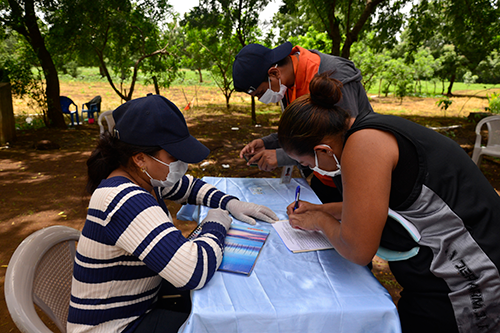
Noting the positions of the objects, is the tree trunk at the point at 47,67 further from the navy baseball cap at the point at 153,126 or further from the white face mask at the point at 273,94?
the navy baseball cap at the point at 153,126

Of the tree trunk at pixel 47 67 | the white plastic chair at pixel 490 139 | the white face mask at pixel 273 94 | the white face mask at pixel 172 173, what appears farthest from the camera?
the tree trunk at pixel 47 67

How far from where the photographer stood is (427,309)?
112 cm

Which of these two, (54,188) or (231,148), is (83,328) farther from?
(231,148)

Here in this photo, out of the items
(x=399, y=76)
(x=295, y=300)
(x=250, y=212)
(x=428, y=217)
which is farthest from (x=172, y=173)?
(x=399, y=76)

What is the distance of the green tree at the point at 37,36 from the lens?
668 cm

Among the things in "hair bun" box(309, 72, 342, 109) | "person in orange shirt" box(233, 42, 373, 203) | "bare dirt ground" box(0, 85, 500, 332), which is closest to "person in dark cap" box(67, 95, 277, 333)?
"bare dirt ground" box(0, 85, 500, 332)

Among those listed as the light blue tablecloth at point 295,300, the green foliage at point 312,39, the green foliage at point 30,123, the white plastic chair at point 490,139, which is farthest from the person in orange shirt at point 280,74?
the green foliage at point 312,39

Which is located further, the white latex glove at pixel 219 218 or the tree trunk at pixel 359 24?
the tree trunk at pixel 359 24

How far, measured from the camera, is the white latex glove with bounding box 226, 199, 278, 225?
1.75 m

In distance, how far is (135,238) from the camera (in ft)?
3.70

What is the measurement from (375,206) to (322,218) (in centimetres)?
42

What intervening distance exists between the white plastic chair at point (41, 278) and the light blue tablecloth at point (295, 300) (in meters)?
0.54

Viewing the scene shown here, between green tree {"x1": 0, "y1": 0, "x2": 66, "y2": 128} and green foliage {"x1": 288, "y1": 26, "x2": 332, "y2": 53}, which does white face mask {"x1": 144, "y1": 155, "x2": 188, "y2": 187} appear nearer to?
green tree {"x1": 0, "y1": 0, "x2": 66, "y2": 128}

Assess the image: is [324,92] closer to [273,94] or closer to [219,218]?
[219,218]
